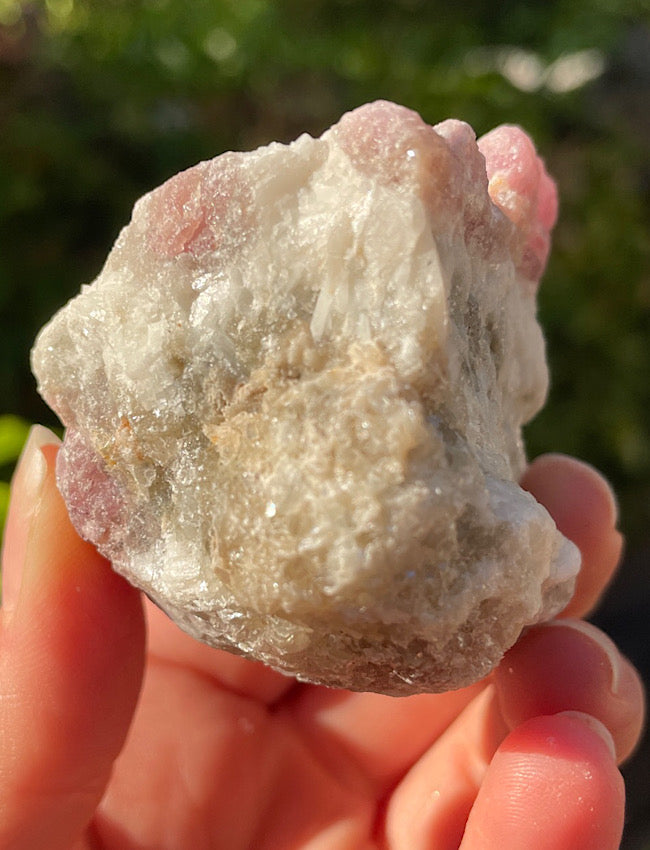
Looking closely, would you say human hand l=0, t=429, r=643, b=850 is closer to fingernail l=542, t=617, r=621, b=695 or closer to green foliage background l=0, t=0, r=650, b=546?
fingernail l=542, t=617, r=621, b=695

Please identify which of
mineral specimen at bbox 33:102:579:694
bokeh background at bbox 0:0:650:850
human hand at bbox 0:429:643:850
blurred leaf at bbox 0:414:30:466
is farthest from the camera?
bokeh background at bbox 0:0:650:850

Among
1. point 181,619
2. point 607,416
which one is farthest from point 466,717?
point 607,416

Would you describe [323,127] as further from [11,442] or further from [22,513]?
[22,513]

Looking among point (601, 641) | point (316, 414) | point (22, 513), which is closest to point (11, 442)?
point (22, 513)

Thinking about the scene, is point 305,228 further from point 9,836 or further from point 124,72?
point 124,72

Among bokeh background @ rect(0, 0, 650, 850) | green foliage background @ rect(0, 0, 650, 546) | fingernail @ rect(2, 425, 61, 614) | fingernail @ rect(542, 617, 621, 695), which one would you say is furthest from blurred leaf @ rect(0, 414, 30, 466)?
fingernail @ rect(542, 617, 621, 695)

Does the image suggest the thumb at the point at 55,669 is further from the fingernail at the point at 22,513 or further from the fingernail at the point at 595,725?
the fingernail at the point at 595,725

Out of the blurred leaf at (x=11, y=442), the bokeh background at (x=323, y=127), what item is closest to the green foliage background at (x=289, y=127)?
the bokeh background at (x=323, y=127)
